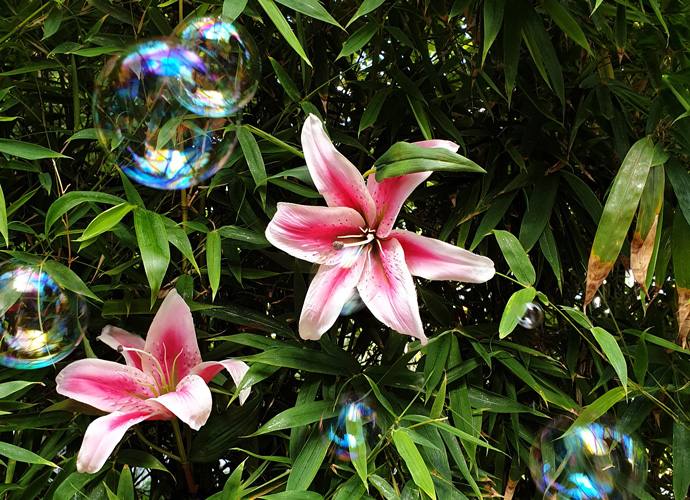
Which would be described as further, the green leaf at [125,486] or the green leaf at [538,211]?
the green leaf at [538,211]

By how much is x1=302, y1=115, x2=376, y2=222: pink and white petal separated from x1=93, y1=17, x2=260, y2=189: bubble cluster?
13cm

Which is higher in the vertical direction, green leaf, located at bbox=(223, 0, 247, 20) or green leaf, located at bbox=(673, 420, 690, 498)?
green leaf, located at bbox=(223, 0, 247, 20)

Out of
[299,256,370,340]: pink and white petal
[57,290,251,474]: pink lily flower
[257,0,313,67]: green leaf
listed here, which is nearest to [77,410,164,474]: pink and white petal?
[57,290,251,474]: pink lily flower

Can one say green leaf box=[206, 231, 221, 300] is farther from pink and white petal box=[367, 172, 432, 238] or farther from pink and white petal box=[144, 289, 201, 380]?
pink and white petal box=[367, 172, 432, 238]

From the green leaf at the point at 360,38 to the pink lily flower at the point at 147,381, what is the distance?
1.23ft

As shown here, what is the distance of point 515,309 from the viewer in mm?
675

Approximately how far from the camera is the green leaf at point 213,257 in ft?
2.25

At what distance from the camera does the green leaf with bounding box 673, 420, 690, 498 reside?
0.75 meters

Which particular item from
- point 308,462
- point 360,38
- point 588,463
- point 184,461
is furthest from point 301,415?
point 360,38

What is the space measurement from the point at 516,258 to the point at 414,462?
0.26 meters

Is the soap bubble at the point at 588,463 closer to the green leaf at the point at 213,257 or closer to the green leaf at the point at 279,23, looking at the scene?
the green leaf at the point at 213,257

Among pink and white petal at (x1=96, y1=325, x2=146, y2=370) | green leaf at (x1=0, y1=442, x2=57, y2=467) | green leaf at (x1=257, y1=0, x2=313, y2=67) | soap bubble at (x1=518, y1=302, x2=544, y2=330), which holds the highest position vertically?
green leaf at (x1=257, y1=0, x2=313, y2=67)

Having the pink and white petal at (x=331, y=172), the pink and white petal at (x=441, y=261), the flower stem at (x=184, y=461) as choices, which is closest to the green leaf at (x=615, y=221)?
the pink and white petal at (x=441, y=261)

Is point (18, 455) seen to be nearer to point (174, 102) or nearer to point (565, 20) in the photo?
point (174, 102)
